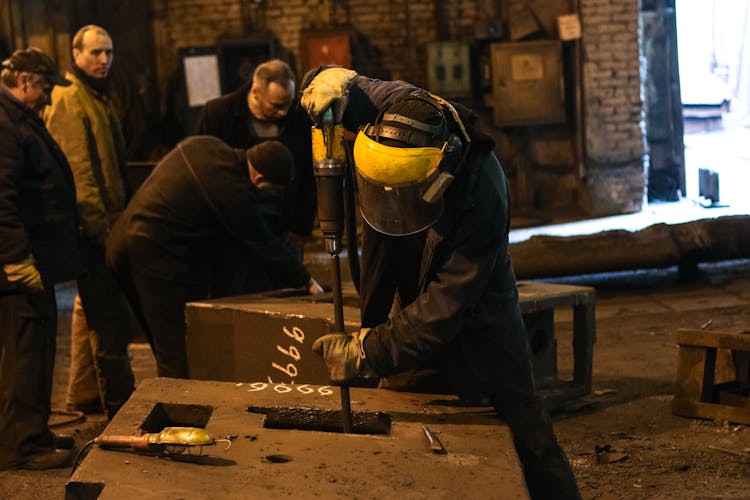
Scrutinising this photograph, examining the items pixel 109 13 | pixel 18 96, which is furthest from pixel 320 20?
pixel 18 96

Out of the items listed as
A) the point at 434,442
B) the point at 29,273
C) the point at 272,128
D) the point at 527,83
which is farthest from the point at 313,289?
the point at 527,83

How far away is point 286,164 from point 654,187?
8.18 metres

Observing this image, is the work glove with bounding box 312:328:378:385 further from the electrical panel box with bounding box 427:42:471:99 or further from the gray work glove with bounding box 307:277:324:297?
the electrical panel box with bounding box 427:42:471:99

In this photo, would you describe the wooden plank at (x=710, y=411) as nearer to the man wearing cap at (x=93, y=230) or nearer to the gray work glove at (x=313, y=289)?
the gray work glove at (x=313, y=289)

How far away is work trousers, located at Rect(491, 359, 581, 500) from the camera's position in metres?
3.82

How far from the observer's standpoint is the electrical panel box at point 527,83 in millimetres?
11984

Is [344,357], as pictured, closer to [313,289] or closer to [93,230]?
[313,289]

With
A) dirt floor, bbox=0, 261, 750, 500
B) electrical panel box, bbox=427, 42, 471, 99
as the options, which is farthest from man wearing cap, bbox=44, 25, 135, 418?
electrical panel box, bbox=427, 42, 471, 99

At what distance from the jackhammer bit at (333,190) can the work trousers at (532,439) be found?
1.80 feet

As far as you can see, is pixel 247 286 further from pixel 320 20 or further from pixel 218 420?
pixel 320 20

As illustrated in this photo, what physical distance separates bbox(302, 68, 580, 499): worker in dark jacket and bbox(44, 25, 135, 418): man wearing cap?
244cm

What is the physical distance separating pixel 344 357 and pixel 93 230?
281 cm

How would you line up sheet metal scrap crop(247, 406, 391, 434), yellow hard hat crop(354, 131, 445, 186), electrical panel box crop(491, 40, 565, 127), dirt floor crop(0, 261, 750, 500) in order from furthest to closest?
electrical panel box crop(491, 40, 565, 127), dirt floor crop(0, 261, 750, 500), sheet metal scrap crop(247, 406, 391, 434), yellow hard hat crop(354, 131, 445, 186)

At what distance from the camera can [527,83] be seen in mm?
12070
